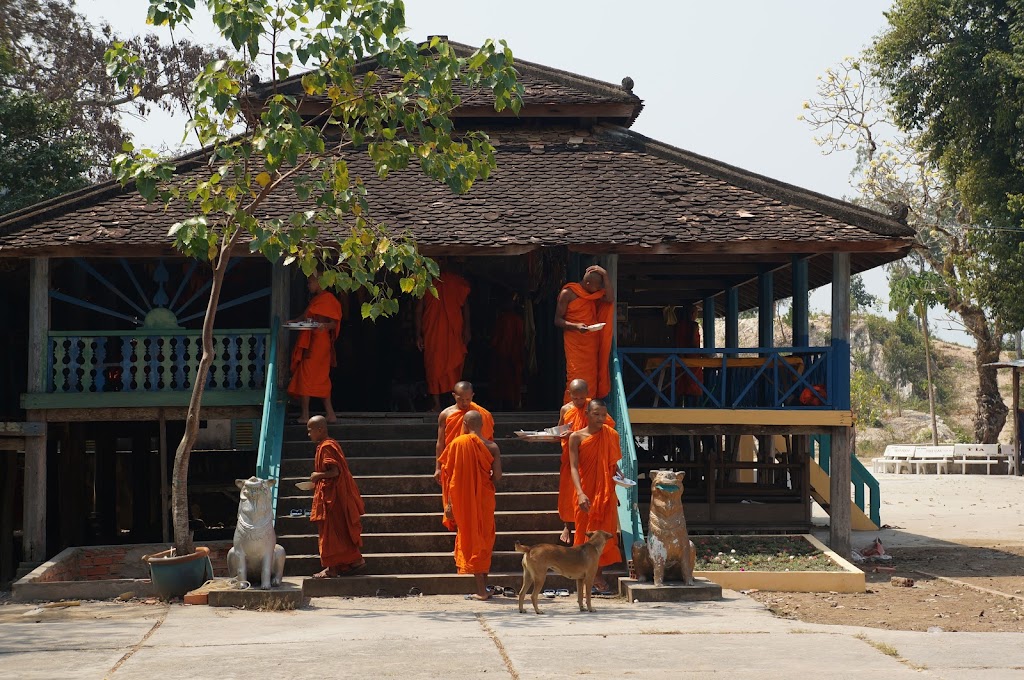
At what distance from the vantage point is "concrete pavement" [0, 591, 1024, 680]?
23.7 feet

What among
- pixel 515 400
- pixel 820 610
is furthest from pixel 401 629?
pixel 515 400

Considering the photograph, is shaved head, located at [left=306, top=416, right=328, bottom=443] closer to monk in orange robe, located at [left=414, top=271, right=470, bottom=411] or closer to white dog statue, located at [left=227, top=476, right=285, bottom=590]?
white dog statue, located at [left=227, top=476, right=285, bottom=590]

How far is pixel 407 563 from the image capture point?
1106 centimetres

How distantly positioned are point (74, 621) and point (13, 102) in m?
16.5

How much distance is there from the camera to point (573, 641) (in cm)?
816

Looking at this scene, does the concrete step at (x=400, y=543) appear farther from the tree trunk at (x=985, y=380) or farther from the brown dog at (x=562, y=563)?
the tree trunk at (x=985, y=380)

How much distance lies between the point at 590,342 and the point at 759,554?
9.18ft

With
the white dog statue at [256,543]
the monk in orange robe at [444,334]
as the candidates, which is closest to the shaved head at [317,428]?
the white dog statue at [256,543]

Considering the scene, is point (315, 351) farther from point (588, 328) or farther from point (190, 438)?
point (588, 328)

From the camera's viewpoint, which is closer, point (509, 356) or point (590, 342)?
point (590, 342)

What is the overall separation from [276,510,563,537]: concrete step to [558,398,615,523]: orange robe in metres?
0.60

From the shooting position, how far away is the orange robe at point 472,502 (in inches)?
409

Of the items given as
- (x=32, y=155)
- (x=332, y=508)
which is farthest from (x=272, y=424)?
(x=32, y=155)

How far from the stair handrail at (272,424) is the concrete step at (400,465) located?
0.28 m
